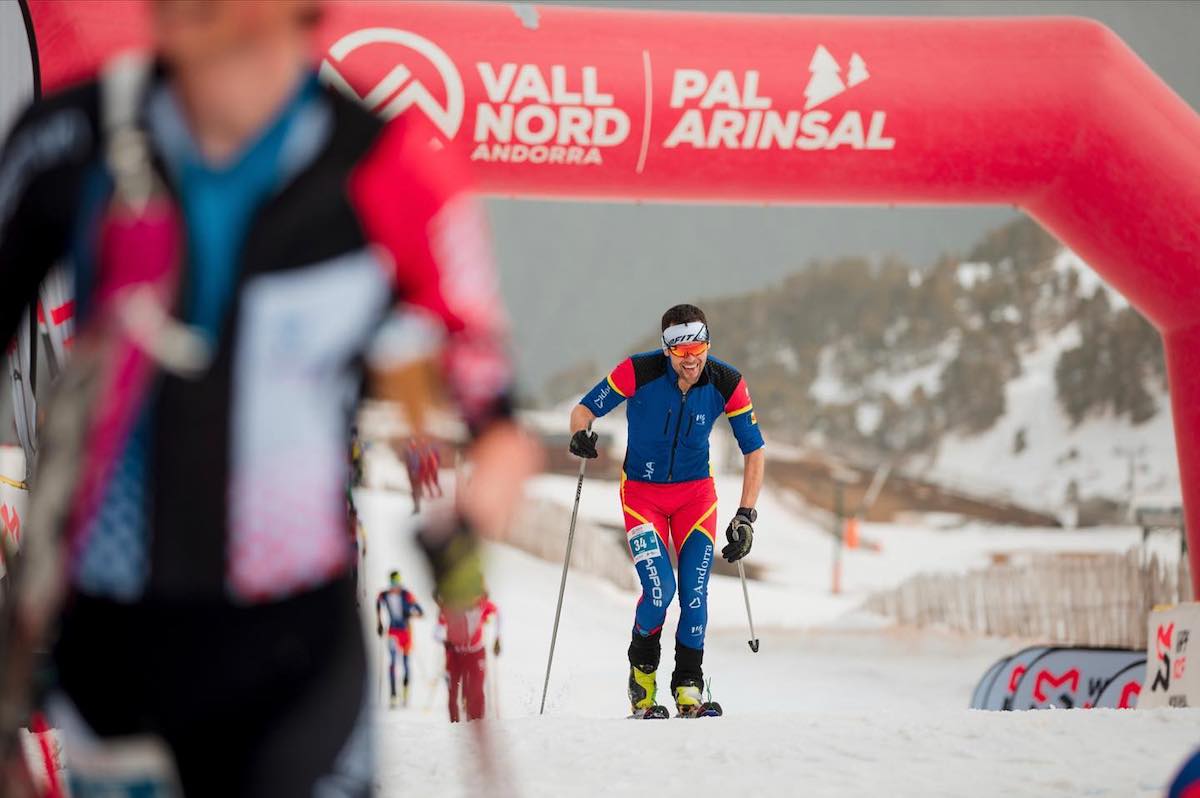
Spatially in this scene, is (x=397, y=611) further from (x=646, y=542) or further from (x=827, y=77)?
(x=827, y=77)

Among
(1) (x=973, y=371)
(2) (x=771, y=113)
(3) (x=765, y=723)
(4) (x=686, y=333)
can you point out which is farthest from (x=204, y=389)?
(1) (x=973, y=371)

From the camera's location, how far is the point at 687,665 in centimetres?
590

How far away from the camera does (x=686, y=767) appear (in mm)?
4367

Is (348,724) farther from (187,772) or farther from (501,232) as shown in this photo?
(501,232)

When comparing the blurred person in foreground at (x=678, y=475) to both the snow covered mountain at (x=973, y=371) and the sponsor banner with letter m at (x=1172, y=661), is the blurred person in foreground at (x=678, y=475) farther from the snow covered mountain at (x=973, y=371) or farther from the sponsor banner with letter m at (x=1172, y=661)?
the snow covered mountain at (x=973, y=371)

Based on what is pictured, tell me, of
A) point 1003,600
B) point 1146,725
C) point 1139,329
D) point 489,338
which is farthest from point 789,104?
point 1139,329

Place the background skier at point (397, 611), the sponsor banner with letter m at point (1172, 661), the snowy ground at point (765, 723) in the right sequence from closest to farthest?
the snowy ground at point (765, 723) → the sponsor banner with letter m at point (1172, 661) → the background skier at point (397, 611)

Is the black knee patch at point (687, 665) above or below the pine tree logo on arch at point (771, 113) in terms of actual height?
below

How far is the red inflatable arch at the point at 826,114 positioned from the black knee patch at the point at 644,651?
261 cm

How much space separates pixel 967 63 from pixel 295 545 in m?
6.68

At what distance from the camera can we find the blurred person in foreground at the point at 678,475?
5727 mm

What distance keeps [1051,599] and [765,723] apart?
1019 cm

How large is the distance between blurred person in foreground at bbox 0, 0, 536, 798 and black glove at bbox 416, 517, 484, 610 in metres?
0.13

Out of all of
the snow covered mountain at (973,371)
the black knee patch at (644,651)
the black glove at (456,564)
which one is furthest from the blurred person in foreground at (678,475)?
the snow covered mountain at (973,371)
